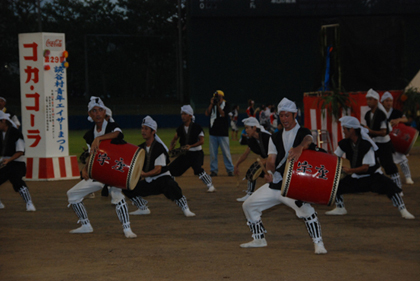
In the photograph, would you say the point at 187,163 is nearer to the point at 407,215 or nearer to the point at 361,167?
the point at 361,167

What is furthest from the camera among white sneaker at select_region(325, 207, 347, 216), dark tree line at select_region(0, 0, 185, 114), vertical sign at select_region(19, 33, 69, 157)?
dark tree line at select_region(0, 0, 185, 114)

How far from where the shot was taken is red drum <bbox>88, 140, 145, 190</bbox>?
6852 millimetres

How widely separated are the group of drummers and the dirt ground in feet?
0.94

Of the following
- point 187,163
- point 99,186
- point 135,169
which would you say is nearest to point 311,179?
point 135,169

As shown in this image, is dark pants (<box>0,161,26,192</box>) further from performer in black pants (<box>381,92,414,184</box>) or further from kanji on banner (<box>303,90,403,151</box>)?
kanji on banner (<box>303,90,403,151</box>)

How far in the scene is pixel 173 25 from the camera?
51250mm

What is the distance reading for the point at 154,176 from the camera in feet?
27.1

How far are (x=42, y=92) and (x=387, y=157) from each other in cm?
731

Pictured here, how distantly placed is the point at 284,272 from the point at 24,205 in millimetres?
5641

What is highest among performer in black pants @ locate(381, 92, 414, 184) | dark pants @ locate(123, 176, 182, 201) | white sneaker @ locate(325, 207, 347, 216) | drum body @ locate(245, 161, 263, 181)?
performer in black pants @ locate(381, 92, 414, 184)

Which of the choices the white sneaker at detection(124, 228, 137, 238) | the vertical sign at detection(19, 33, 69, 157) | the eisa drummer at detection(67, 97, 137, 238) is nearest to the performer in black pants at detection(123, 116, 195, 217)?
the eisa drummer at detection(67, 97, 137, 238)

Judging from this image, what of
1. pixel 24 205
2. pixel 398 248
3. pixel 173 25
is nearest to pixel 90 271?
pixel 398 248

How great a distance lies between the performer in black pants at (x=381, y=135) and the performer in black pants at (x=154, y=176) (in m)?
3.54

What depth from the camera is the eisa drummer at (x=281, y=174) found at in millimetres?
6102
